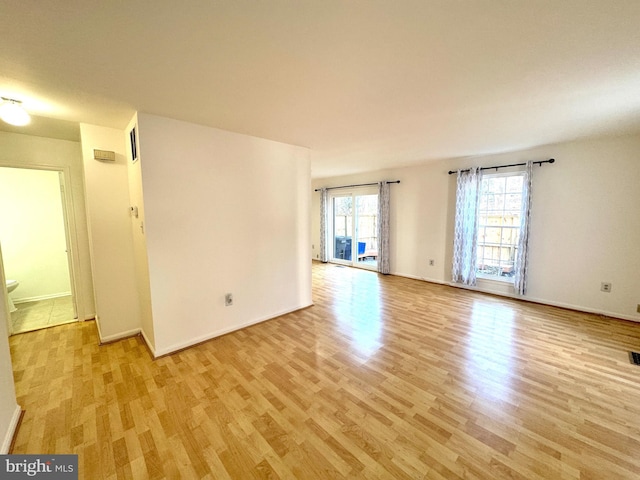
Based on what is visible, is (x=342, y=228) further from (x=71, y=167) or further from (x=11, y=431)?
(x=11, y=431)

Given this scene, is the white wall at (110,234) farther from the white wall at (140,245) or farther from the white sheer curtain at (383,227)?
the white sheer curtain at (383,227)

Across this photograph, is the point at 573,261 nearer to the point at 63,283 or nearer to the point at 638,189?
the point at 638,189

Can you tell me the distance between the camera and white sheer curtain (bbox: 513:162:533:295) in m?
3.82

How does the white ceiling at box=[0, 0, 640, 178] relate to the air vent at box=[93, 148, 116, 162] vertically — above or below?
above

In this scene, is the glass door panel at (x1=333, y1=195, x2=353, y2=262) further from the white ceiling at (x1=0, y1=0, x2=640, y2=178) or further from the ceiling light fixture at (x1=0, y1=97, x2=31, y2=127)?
the ceiling light fixture at (x1=0, y1=97, x2=31, y2=127)

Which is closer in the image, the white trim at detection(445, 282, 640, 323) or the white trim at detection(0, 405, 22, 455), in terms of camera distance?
the white trim at detection(0, 405, 22, 455)

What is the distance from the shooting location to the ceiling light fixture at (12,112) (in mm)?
1978

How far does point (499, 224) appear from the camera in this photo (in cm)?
428

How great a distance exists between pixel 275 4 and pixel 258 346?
276cm

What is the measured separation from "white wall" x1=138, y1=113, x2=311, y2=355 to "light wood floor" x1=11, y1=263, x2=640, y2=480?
1.25ft

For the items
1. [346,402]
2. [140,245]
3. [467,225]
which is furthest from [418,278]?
[140,245]

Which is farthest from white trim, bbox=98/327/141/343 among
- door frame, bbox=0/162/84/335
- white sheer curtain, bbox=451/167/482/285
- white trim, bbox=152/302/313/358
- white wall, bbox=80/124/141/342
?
white sheer curtain, bbox=451/167/482/285

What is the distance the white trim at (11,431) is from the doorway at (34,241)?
103 inches

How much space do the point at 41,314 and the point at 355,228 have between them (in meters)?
5.95
